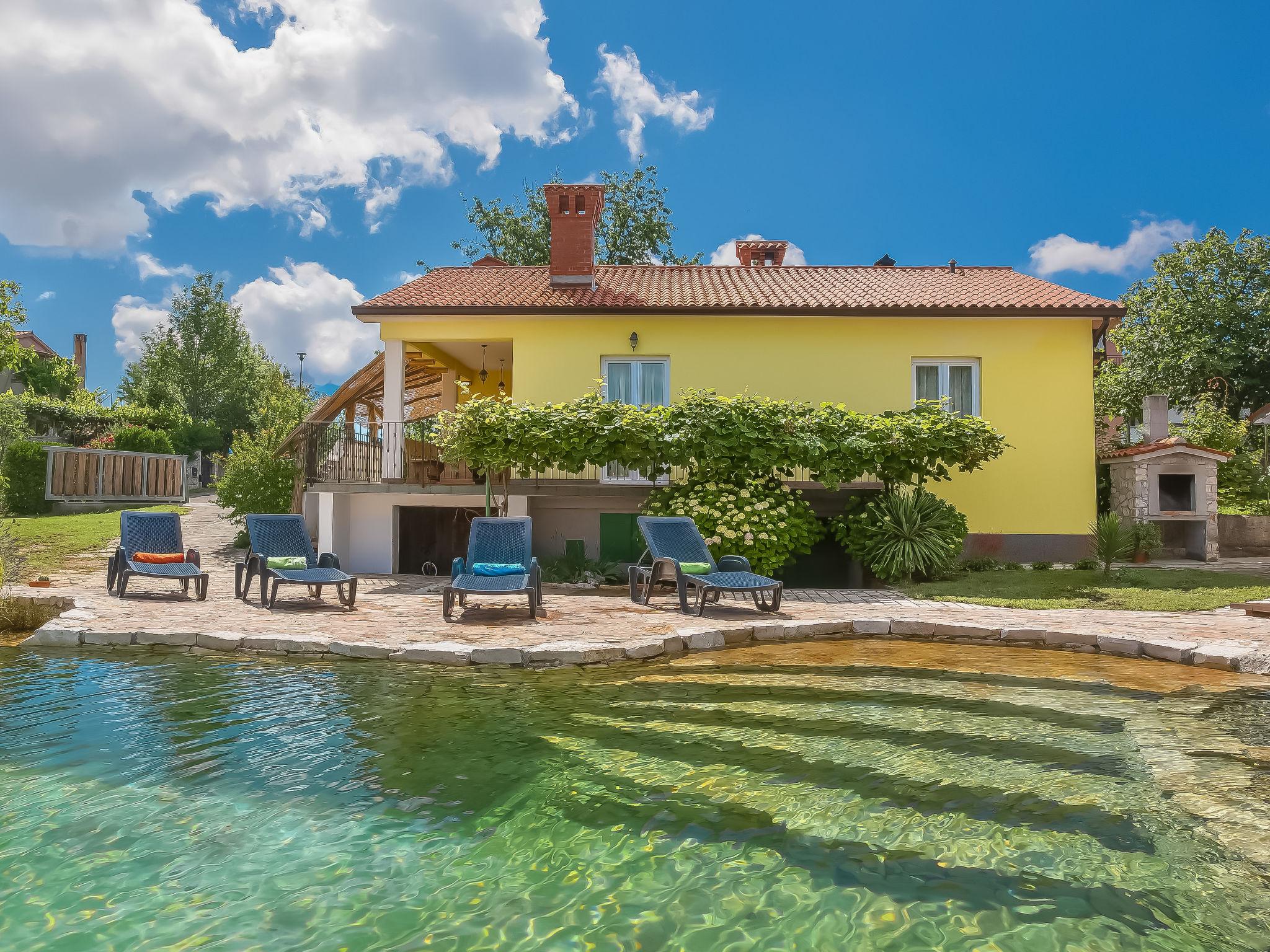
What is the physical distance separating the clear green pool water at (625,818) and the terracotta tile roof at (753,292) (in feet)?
32.6

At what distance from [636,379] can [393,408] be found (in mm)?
4738

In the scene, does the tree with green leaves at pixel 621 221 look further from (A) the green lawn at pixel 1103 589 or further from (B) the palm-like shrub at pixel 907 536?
(A) the green lawn at pixel 1103 589

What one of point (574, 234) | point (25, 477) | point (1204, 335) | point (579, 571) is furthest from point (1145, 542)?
point (25, 477)

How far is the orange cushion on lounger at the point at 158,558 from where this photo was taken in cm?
1066

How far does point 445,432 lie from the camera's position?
1349 centimetres

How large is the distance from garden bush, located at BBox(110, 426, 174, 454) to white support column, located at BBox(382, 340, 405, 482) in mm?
15995

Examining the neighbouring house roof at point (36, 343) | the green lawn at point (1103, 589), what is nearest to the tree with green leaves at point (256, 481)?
the green lawn at point (1103, 589)

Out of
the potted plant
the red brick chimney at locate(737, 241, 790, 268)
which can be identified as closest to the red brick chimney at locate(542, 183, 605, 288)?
the red brick chimney at locate(737, 241, 790, 268)

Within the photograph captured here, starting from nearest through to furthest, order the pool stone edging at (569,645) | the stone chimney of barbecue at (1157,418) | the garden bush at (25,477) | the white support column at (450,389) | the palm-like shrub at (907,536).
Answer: the pool stone edging at (569,645) < the palm-like shrub at (907,536) < the stone chimney of barbecue at (1157,418) < the garden bush at (25,477) < the white support column at (450,389)

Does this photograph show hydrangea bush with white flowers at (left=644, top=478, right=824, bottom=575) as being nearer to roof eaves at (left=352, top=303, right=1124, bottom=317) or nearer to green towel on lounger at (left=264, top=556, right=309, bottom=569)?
roof eaves at (left=352, top=303, right=1124, bottom=317)

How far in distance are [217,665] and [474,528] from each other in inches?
144

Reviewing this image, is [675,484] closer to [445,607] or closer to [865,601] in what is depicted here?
[865,601]

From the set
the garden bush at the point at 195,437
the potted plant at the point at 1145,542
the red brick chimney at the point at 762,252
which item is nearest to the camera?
the potted plant at the point at 1145,542

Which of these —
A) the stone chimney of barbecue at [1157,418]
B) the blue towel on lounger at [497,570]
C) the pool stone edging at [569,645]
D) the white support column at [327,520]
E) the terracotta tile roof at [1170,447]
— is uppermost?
the stone chimney of barbecue at [1157,418]
